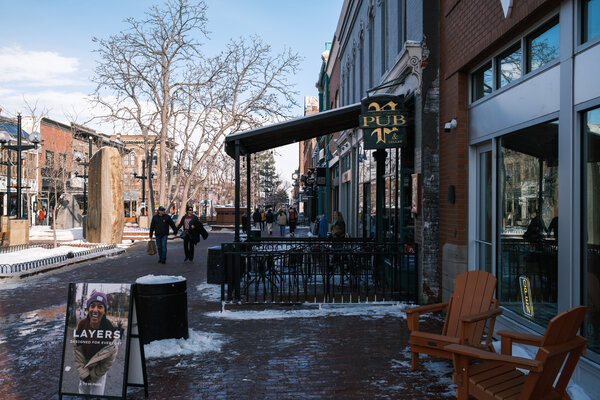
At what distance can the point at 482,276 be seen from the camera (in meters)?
5.02

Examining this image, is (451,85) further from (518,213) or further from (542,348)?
(542,348)

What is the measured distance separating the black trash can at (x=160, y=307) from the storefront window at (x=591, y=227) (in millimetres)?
4329

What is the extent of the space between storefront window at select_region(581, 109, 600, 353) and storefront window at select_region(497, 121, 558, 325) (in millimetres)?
509

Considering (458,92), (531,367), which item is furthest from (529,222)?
(531,367)

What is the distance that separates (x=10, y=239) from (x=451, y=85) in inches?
738

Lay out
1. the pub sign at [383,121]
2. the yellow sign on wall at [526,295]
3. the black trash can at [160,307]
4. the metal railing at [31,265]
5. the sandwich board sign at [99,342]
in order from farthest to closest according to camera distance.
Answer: the metal railing at [31,265]
the pub sign at [383,121]
the black trash can at [160,307]
the yellow sign on wall at [526,295]
the sandwich board sign at [99,342]

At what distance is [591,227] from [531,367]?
185 centimetres

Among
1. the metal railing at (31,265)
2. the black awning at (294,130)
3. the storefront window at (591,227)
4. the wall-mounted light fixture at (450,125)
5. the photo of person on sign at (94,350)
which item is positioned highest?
the black awning at (294,130)

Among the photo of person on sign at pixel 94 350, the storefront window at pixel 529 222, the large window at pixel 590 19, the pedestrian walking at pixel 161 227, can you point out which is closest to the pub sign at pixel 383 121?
the storefront window at pixel 529 222

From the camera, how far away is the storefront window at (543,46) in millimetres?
5227

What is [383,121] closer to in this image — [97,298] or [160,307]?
→ [160,307]

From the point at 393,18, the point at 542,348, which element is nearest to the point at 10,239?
the point at 393,18

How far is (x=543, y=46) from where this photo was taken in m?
5.48

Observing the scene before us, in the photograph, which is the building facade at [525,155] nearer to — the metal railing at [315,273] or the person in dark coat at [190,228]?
the metal railing at [315,273]
